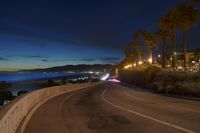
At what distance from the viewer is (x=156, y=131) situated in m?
12.1

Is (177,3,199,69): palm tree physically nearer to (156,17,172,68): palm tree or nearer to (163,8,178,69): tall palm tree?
(163,8,178,69): tall palm tree

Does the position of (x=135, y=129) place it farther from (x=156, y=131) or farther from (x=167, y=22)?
(x=167, y=22)

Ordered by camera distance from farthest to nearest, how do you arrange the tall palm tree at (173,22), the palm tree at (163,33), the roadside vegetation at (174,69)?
the palm tree at (163,33) < the tall palm tree at (173,22) < the roadside vegetation at (174,69)

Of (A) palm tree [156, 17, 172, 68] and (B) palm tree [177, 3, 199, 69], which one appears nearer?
(B) palm tree [177, 3, 199, 69]

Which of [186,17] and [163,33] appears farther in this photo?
[163,33]

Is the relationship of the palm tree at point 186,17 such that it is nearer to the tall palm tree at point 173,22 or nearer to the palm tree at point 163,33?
the tall palm tree at point 173,22

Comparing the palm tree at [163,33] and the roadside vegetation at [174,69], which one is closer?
the roadside vegetation at [174,69]

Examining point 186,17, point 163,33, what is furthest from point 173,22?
point 163,33

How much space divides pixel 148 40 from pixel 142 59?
104ft

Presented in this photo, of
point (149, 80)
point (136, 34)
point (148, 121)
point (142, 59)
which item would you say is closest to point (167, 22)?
point (149, 80)

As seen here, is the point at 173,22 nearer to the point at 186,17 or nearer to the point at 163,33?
the point at 186,17

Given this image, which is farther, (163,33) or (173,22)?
(163,33)

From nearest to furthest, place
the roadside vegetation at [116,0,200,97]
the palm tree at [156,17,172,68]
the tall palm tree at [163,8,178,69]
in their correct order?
1. the roadside vegetation at [116,0,200,97]
2. the tall palm tree at [163,8,178,69]
3. the palm tree at [156,17,172,68]

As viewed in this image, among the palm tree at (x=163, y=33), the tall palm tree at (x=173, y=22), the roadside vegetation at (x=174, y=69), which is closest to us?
the roadside vegetation at (x=174, y=69)
